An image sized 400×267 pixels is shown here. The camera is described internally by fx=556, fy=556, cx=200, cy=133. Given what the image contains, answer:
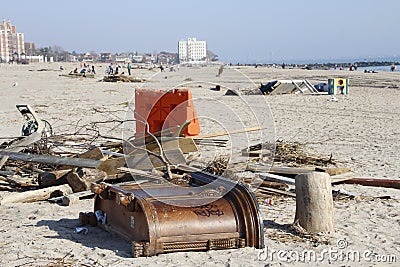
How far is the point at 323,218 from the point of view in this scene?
6.07 meters

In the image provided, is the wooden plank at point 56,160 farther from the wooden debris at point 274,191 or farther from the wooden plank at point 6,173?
the wooden debris at point 274,191

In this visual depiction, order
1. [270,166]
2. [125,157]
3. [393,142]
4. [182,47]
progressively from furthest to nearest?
[393,142]
[182,47]
[270,166]
[125,157]

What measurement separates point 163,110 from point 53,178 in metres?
3.14

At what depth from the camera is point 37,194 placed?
295 inches

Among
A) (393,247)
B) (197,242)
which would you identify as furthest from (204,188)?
(393,247)

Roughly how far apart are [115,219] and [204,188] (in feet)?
3.32

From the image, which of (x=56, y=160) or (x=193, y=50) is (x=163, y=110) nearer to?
(x=193, y=50)

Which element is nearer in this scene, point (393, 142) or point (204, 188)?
point (204, 188)

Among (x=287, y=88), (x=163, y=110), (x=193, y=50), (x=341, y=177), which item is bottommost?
(x=341, y=177)

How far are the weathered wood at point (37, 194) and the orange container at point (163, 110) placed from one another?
221 cm

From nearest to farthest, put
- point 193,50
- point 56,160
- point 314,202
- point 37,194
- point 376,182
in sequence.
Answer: point 314,202 → point 37,194 → point 376,182 → point 56,160 → point 193,50

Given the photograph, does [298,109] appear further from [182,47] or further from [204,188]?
[204,188]

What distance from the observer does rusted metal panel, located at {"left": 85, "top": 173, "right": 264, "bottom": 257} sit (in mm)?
5309

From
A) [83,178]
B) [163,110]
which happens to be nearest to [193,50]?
[163,110]
